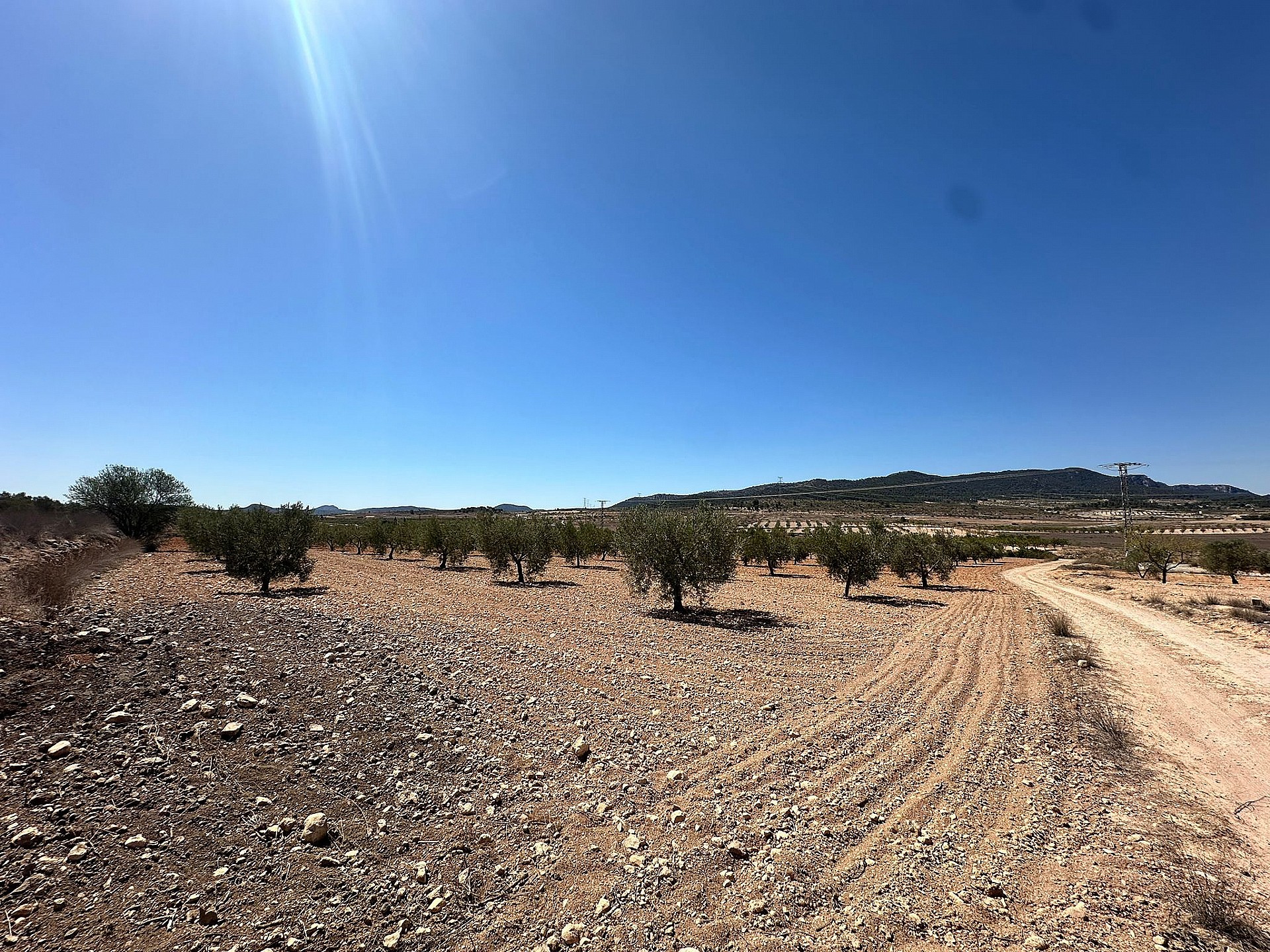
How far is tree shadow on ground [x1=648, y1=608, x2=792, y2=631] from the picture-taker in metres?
19.1

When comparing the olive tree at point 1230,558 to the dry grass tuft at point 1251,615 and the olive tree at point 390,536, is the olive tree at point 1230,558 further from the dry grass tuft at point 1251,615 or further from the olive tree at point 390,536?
the olive tree at point 390,536

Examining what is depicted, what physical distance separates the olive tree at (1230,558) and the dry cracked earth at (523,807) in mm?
42366

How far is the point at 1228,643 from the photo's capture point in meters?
18.5

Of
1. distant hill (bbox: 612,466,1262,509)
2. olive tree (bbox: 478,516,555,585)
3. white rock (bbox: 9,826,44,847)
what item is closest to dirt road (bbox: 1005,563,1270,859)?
white rock (bbox: 9,826,44,847)

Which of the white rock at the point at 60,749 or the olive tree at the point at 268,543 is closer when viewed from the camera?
the white rock at the point at 60,749

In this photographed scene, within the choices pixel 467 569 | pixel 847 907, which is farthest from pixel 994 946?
pixel 467 569

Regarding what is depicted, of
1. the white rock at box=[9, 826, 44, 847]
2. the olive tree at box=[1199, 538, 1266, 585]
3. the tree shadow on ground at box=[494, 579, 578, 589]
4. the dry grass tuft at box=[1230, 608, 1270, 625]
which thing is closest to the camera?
the white rock at box=[9, 826, 44, 847]

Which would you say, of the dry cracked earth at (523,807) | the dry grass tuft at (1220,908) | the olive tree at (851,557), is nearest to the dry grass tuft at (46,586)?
the dry cracked earth at (523,807)

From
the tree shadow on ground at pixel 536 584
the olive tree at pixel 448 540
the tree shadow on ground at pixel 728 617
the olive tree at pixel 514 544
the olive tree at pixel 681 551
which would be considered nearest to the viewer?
the tree shadow on ground at pixel 728 617

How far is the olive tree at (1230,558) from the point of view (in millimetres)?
36688

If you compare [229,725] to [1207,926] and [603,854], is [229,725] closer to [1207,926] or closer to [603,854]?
[603,854]

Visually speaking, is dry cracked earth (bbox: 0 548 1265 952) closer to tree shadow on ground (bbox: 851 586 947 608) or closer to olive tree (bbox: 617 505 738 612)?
olive tree (bbox: 617 505 738 612)

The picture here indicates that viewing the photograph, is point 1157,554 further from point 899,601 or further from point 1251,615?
point 899,601

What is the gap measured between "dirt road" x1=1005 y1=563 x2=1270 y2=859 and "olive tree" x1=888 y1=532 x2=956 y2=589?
540 inches
